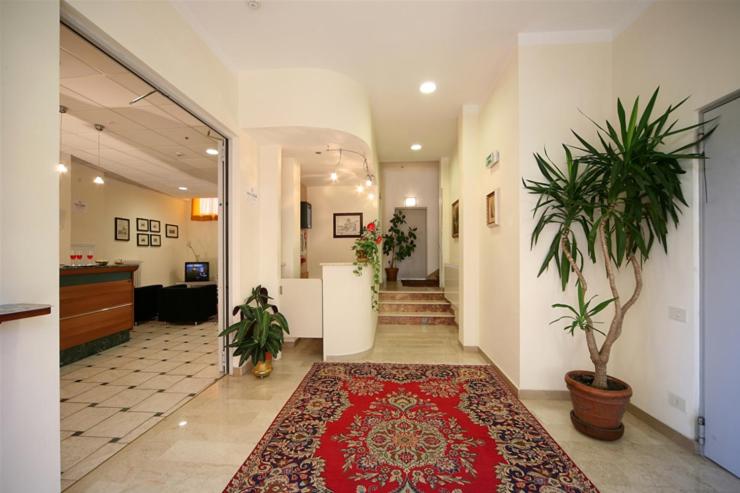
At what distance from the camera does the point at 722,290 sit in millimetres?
1918

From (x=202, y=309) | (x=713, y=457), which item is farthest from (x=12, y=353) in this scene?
(x=202, y=309)

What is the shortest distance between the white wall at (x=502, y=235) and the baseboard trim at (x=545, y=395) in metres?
0.12

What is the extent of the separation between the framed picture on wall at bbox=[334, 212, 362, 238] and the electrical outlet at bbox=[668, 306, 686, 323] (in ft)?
17.7

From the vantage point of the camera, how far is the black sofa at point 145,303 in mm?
5875

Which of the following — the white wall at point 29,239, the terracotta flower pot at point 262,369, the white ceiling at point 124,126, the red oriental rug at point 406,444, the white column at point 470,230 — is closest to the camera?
the white wall at point 29,239

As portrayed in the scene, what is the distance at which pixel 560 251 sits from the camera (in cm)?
268

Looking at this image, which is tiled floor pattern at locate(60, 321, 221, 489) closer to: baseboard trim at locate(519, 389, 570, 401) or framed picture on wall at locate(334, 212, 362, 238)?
baseboard trim at locate(519, 389, 570, 401)

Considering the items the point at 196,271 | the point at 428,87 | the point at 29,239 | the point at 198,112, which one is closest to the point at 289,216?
the point at 198,112

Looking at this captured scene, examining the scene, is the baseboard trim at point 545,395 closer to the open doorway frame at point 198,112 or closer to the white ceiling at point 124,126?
the open doorway frame at point 198,112

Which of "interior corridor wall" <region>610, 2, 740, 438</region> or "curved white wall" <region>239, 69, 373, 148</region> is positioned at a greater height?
"curved white wall" <region>239, 69, 373, 148</region>

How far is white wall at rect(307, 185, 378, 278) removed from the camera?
6902mm

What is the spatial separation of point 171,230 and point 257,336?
259 inches

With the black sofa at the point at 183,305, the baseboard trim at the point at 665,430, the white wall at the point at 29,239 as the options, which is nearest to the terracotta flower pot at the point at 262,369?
the white wall at the point at 29,239

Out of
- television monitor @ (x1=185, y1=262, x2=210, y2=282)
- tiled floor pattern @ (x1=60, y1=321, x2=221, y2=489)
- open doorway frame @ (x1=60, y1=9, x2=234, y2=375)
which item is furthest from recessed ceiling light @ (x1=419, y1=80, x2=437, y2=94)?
television monitor @ (x1=185, y1=262, x2=210, y2=282)
